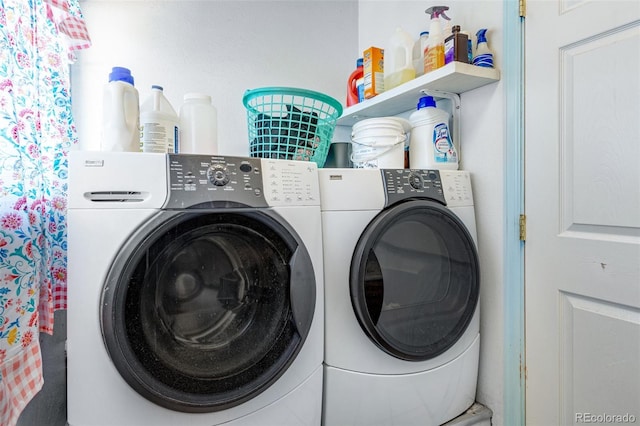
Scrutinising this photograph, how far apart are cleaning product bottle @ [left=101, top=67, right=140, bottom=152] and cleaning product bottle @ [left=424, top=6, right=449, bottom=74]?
1119mm

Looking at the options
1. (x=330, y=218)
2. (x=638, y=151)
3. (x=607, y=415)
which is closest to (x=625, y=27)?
(x=638, y=151)

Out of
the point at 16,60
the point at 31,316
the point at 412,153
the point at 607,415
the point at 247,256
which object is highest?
the point at 16,60

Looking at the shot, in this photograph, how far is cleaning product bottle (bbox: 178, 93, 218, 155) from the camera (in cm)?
123

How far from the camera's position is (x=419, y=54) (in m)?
1.70

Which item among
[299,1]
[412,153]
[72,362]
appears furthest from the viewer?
[299,1]

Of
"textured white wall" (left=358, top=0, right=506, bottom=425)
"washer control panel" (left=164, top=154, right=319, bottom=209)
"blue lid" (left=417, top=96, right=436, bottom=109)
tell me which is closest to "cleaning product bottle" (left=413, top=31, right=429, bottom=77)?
"textured white wall" (left=358, top=0, right=506, bottom=425)

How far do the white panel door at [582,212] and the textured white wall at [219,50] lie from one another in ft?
3.75

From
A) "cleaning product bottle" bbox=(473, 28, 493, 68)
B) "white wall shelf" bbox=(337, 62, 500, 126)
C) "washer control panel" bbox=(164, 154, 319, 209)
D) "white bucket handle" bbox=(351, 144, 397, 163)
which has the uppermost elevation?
"cleaning product bottle" bbox=(473, 28, 493, 68)

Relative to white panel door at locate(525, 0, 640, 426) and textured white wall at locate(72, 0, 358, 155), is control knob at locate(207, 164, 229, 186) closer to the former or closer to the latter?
Result: textured white wall at locate(72, 0, 358, 155)

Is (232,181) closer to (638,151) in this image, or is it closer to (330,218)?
(330,218)

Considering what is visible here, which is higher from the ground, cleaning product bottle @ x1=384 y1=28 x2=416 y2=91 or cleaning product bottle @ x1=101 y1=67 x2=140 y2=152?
cleaning product bottle @ x1=384 y1=28 x2=416 y2=91

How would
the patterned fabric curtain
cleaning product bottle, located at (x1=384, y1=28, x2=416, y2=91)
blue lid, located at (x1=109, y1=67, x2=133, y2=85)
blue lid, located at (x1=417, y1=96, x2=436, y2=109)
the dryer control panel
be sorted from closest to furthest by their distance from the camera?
the patterned fabric curtain → blue lid, located at (x1=109, y1=67, x2=133, y2=85) → the dryer control panel → blue lid, located at (x1=417, y1=96, x2=436, y2=109) → cleaning product bottle, located at (x1=384, y1=28, x2=416, y2=91)

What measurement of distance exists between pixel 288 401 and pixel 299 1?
2.01 m

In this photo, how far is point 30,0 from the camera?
1016 millimetres
